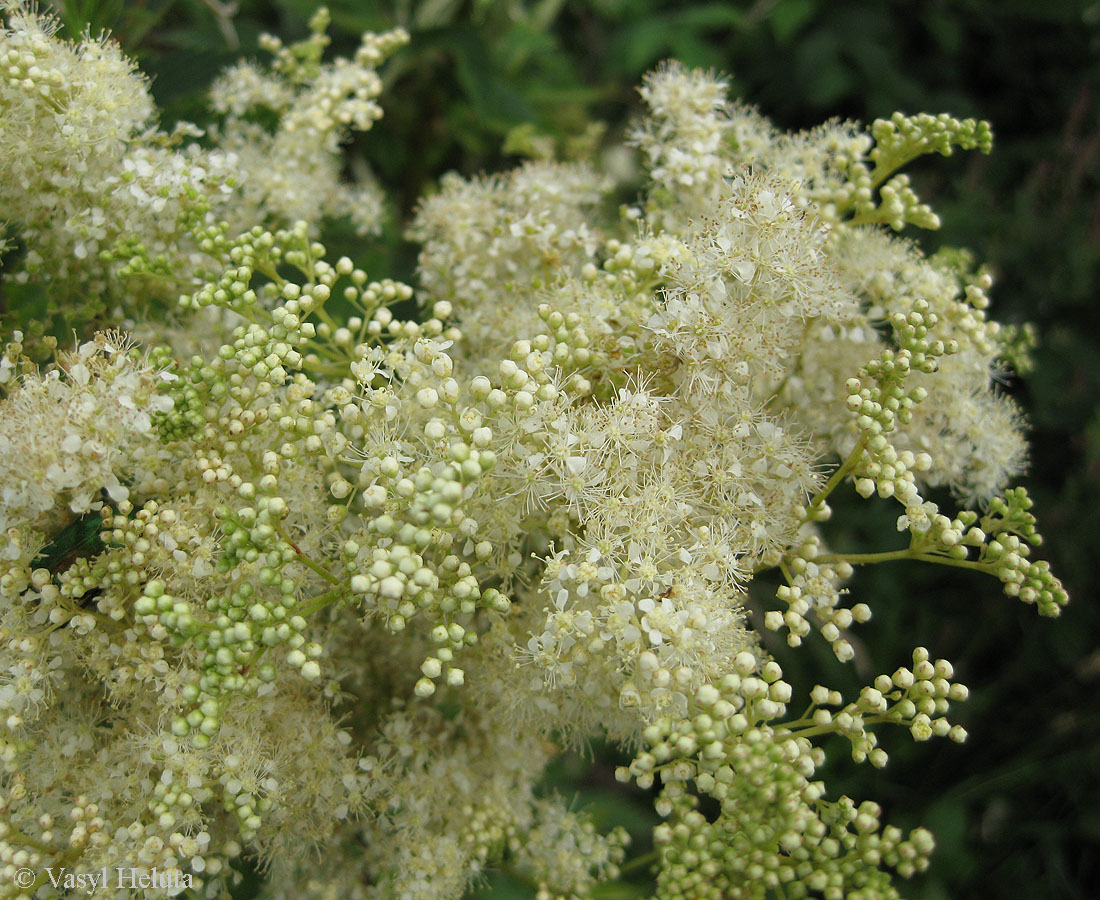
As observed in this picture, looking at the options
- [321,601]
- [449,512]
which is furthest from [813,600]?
[321,601]

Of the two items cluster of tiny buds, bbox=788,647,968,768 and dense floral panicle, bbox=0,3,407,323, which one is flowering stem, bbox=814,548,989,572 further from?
dense floral panicle, bbox=0,3,407,323

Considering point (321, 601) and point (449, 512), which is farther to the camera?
point (321, 601)

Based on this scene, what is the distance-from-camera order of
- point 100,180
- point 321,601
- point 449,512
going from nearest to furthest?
1. point 449,512
2. point 321,601
3. point 100,180

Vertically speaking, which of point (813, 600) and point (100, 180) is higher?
point (100, 180)

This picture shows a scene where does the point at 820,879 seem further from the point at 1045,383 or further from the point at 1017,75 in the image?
the point at 1017,75

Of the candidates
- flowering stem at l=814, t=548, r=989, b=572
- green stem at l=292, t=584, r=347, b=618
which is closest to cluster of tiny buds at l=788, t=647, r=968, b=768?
flowering stem at l=814, t=548, r=989, b=572

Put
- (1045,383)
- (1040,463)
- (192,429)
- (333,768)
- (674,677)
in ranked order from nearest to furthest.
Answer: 1. (674,677)
2. (192,429)
3. (333,768)
4. (1045,383)
5. (1040,463)

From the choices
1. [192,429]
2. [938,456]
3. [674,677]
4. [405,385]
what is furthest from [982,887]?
[192,429]

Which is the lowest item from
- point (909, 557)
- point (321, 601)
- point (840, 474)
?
point (321, 601)

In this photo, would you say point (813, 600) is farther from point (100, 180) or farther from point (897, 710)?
point (100, 180)
